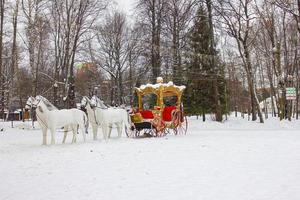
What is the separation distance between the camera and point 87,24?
3175 centimetres

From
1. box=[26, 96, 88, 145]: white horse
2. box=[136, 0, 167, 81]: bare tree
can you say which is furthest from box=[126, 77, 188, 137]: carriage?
box=[136, 0, 167, 81]: bare tree

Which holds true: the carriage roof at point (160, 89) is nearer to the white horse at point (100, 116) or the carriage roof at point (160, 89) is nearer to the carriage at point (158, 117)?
the carriage at point (158, 117)

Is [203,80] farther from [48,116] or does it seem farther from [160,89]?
[48,116]

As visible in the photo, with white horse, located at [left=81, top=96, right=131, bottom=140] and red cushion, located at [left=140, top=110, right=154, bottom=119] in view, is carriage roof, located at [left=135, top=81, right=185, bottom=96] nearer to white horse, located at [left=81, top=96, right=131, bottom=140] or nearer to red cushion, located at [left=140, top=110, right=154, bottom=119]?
red cushion, located at [left=140, top=110, right=154, bottom=119]

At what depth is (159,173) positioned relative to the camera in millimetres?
8477

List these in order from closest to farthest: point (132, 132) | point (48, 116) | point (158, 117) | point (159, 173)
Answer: point (159, 173) < point (48, 116) < point (158, 117) < point (132, 132)

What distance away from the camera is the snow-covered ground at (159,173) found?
684 centimetres

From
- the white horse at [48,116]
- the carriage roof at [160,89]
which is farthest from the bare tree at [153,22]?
the white horse at [48,116]

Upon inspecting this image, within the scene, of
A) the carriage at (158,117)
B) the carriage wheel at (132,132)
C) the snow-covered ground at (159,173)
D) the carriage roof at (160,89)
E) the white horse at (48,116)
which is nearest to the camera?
the snow-covered ground at (159,173)

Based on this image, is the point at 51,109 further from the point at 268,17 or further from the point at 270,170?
the point at 268,17

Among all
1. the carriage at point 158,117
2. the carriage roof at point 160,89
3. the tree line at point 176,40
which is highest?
Result: the tree line at point 176,40

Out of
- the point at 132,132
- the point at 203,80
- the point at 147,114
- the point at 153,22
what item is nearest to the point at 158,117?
the point at 147,114

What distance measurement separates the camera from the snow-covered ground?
269 inches

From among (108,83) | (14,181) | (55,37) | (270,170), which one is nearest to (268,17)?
(55,37)
